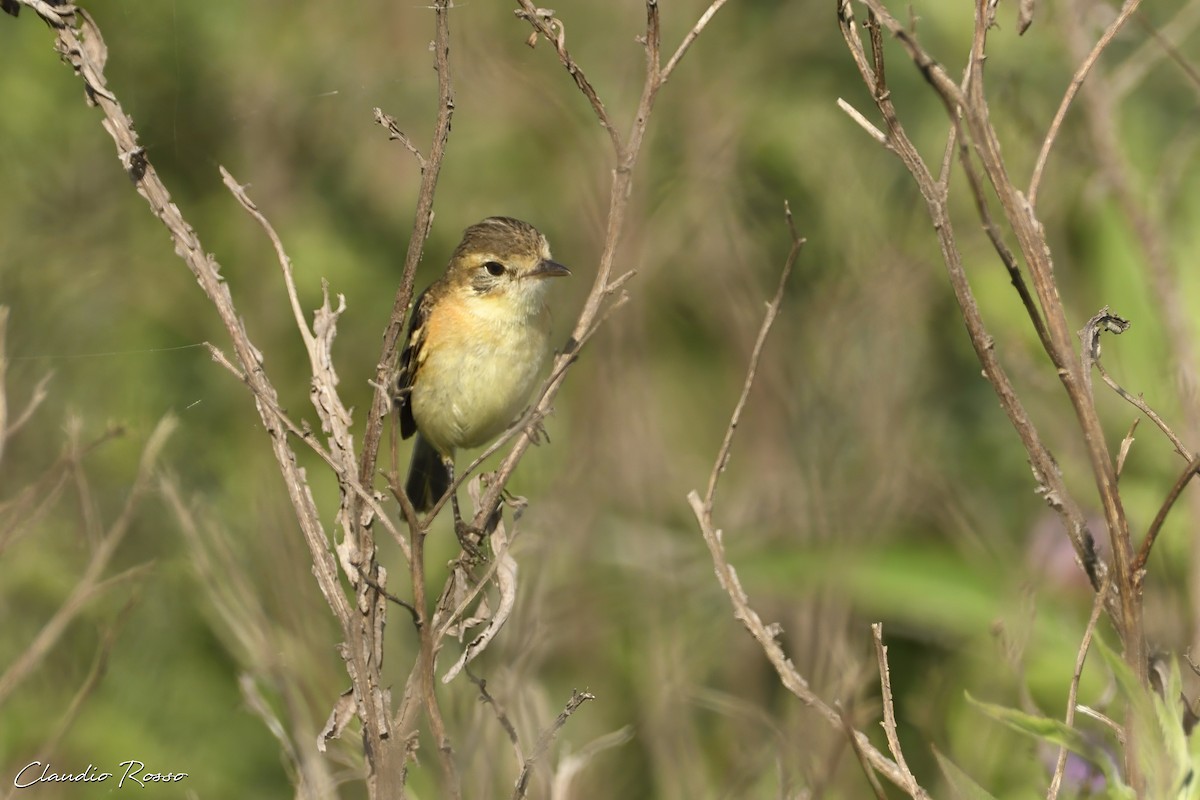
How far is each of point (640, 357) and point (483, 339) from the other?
905mm

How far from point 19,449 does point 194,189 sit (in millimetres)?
→ 1406

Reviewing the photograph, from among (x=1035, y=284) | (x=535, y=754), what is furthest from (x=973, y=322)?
(x=535, y=754)

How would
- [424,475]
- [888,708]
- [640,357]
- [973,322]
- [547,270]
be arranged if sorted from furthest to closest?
[640,357], [424,475], [547,270], [888,708], [973,322]

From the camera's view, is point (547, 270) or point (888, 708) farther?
point (547, 270)

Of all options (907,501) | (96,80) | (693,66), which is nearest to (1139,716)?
(96,80)

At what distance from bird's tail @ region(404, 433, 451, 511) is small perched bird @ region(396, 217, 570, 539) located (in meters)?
0.33

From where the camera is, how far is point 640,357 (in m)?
4.68

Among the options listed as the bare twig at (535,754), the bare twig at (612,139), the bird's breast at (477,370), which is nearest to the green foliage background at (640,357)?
the bird's breast at (477,370)

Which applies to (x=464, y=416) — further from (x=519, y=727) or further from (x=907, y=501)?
(x=907, y=501)

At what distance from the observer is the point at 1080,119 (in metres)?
4.91

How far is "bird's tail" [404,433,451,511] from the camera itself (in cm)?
443
